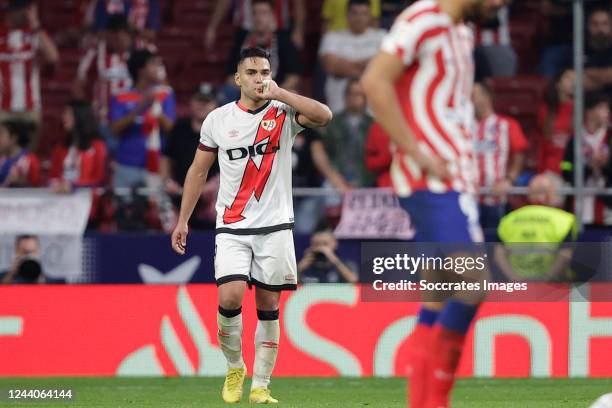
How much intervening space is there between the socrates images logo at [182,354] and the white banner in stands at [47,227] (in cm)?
144

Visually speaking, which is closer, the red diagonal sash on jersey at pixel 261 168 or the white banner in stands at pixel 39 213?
the red diagonal sash on jersey at pixel 261 168

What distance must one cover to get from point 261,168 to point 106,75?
21.0 ft

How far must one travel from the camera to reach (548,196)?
40.0ft

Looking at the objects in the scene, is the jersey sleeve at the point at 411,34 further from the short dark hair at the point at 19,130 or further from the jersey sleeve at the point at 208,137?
the short dark hair at the point at 19,130

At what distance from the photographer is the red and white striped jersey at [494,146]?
12.9 meters

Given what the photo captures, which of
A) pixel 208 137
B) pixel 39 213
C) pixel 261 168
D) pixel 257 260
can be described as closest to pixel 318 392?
pixel 257 260

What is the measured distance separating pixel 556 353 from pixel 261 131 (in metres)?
3.73

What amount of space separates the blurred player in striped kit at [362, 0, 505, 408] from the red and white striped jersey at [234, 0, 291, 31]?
342 inches

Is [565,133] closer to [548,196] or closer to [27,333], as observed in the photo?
[548,196]

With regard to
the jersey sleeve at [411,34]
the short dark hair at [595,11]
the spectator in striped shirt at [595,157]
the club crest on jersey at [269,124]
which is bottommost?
the spectator in striped shirt at [595,157]

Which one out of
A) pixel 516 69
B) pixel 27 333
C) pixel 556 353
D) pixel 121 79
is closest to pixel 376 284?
pixel 556 353

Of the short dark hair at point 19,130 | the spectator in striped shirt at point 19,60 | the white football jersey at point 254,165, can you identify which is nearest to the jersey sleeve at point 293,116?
the white football jersey at point 254,165

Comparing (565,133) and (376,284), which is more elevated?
(565,133)

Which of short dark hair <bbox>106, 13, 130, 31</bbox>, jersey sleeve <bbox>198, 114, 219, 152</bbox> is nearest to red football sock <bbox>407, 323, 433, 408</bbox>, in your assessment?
jersey sleeve <bbox>198, 114, 219, 152</bbox>
